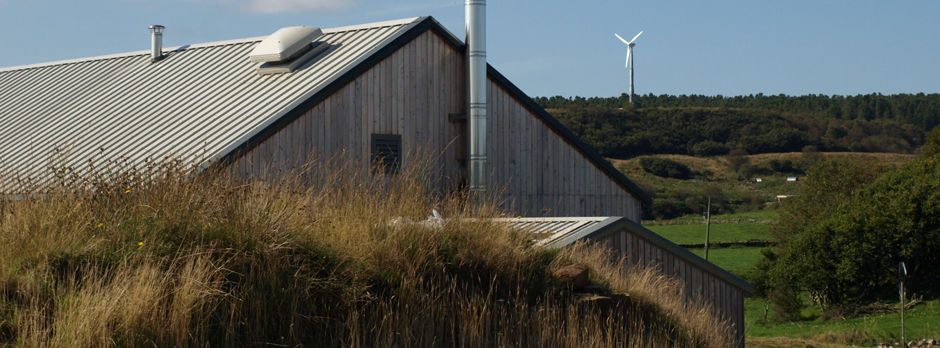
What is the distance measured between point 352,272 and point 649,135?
361 feet

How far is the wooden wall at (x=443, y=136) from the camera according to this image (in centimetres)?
1839

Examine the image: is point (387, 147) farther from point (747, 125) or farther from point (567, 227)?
point (747, 125)

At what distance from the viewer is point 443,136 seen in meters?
20.8

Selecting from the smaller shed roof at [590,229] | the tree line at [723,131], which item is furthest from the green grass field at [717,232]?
the smaller shed roof at [590,229]

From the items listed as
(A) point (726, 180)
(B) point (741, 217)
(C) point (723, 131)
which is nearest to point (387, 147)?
(B) point (741, 217)

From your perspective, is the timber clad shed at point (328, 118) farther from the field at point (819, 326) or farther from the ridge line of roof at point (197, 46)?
the field at point (819, 326)

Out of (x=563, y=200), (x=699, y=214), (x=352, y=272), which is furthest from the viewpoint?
(x=699, y=214)

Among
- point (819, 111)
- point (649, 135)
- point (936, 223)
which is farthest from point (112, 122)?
point (819, 111)

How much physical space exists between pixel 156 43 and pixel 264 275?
61.9 feet

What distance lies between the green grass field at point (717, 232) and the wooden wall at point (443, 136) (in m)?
62.6

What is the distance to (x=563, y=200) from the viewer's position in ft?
74.2

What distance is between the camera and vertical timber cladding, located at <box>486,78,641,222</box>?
2148 cm

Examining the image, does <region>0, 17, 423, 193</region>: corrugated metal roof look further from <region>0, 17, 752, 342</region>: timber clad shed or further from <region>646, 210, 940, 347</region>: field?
<region>646, 210, 940, 347</region>: field

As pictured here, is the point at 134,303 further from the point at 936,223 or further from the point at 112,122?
the point at 936,223
